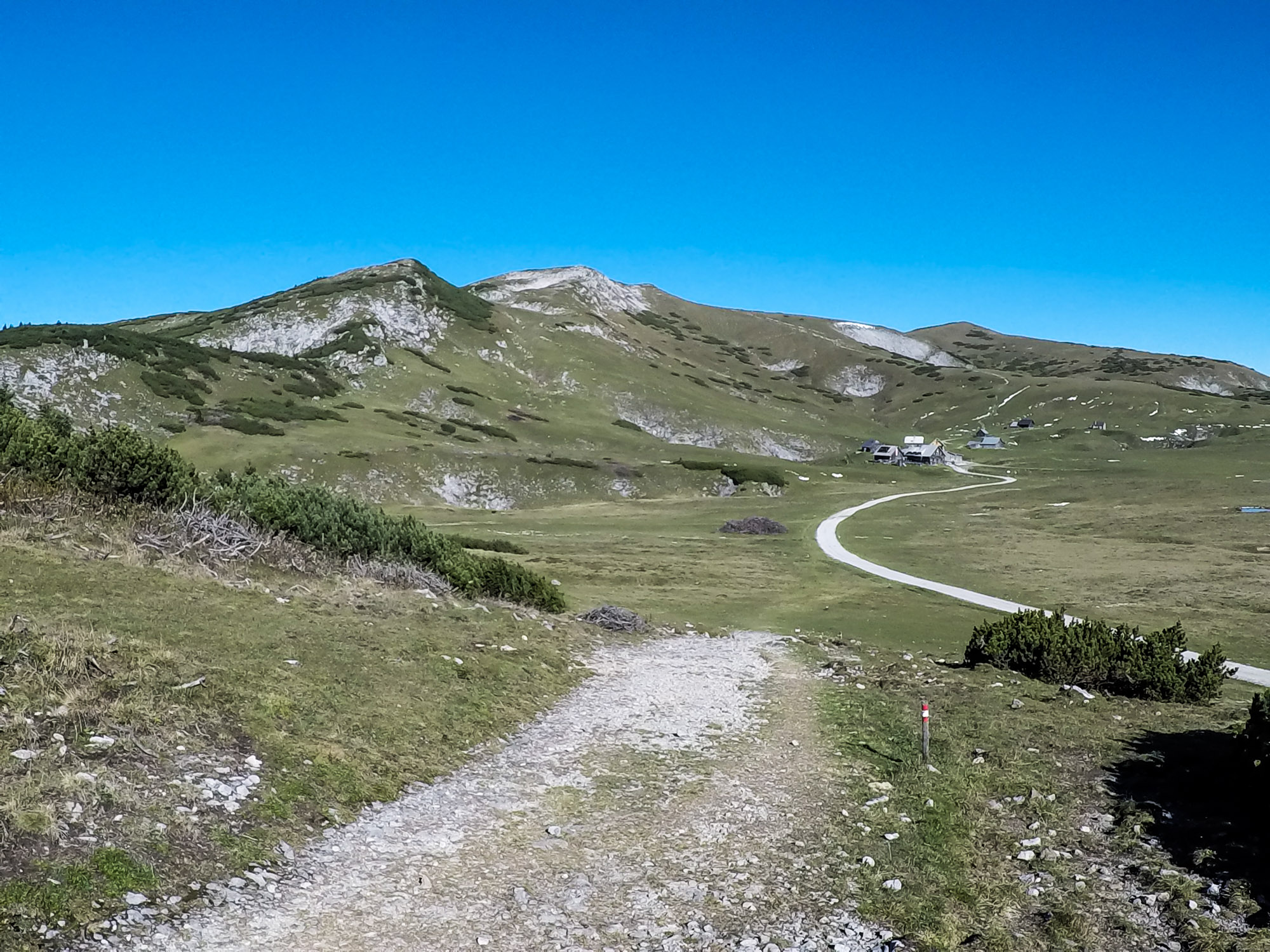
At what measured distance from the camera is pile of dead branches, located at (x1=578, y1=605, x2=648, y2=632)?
26016mm

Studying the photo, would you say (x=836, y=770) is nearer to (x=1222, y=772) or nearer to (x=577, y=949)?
(x=1222, y=772)

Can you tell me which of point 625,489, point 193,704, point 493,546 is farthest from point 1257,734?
point 625,489

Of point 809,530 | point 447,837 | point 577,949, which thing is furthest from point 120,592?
point 809,530

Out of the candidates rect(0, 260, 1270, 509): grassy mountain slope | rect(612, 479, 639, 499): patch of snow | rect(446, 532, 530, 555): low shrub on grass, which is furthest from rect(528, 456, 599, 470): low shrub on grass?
rect(446, 532, 530, 555): low shrub on grass

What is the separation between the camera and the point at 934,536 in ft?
194

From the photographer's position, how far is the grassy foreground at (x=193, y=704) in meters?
8.70

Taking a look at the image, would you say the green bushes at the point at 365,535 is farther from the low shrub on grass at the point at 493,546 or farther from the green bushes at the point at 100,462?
the low shrub on grass at the point at 493,546

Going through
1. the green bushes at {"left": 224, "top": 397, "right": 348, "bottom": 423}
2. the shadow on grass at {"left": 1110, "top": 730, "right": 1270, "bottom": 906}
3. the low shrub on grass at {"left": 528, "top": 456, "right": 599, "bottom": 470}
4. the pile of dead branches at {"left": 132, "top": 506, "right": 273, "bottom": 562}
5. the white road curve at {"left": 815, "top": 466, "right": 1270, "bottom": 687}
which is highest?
the green bushes at {"left": 224, "top": 397, "right": 348, "bottom": 423}

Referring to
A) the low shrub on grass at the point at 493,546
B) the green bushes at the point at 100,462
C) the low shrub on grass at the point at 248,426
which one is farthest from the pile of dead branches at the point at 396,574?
the low shrub on grass at the point at 248,426

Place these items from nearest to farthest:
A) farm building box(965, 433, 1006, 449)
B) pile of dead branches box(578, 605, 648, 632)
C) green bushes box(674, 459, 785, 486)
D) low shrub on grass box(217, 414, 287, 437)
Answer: pile of dead branches box(578, 605, 648, 632)
low shrub on grass box(217, 414, 287, 437)
green bushes box(674, 459, 785, 486)
farm building box(965, 433, 1006, 449)

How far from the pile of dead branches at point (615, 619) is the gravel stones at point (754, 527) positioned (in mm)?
35248

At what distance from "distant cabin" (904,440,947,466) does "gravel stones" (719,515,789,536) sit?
286 feet

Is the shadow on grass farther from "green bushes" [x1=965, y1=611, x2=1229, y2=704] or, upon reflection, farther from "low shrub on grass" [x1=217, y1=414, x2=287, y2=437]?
"low shrub on grass" [x1=217, y1=414, x2=287, y2=437]

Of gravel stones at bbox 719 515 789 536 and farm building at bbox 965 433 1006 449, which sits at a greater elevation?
farm building at bbox 965 433 1006 449
